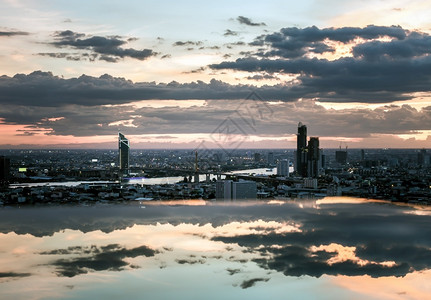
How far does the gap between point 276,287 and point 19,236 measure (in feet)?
17.7

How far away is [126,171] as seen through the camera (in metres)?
38.5

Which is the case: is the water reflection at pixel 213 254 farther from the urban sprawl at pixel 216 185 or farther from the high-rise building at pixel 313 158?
the high-rise building at pixel 313 158

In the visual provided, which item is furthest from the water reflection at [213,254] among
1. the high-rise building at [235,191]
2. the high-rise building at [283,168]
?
the high-rise building at [283,168]

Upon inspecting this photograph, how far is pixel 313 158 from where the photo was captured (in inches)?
1331

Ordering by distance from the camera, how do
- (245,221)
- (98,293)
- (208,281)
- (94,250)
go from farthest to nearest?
(245,221) → (94,250) → (208,281) → (98,293)

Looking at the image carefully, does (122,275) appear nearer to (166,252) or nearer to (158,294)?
(158,294)

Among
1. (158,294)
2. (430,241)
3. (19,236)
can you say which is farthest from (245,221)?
(158,294)

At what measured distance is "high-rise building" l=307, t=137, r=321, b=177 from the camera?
32656mm

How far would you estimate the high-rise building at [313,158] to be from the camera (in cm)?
3266

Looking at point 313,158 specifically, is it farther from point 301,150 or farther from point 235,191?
point 235,191

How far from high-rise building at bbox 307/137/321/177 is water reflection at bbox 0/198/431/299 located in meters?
19.3

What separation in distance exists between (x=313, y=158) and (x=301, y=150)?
1360mm

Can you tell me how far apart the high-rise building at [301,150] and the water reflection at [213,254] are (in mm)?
20679

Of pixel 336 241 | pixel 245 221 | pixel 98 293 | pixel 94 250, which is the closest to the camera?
pixel 98 293
